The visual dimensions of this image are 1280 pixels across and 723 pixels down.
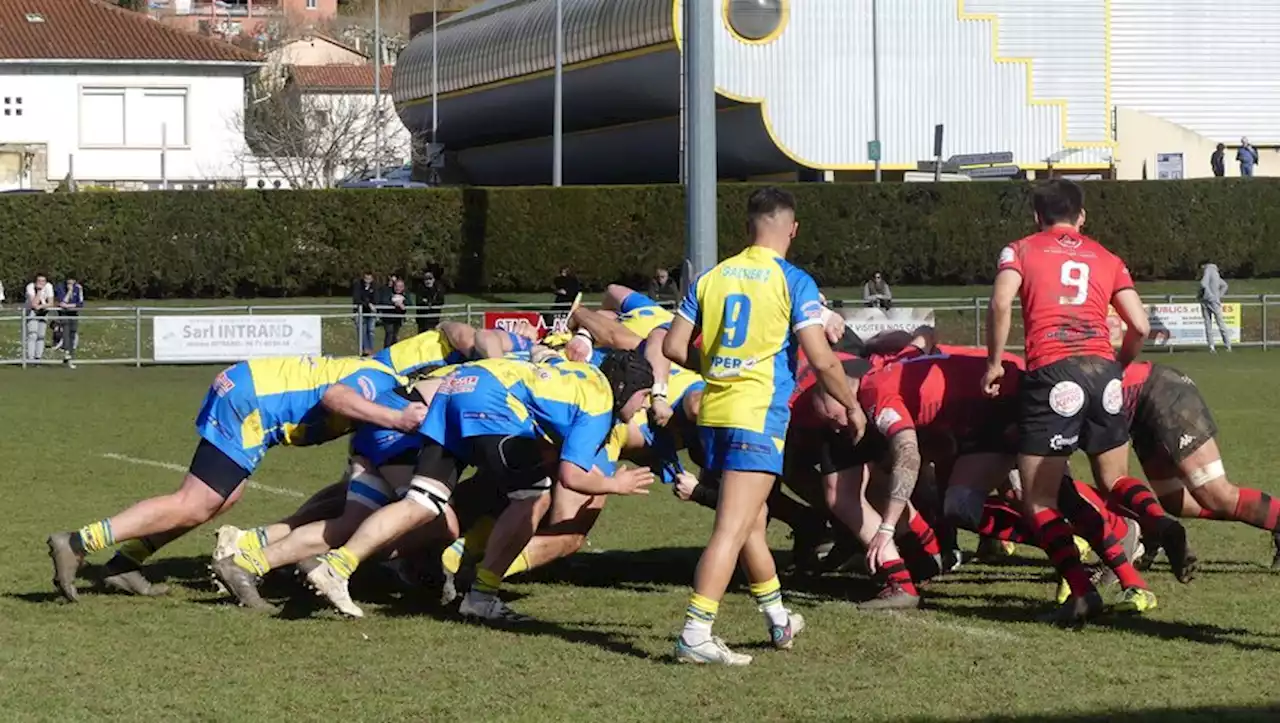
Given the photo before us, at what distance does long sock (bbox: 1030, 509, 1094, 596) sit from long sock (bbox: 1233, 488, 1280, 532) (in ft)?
3.39

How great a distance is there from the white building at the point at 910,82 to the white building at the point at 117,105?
11644 millimetres

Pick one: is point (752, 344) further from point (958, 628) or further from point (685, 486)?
point (958, 628)

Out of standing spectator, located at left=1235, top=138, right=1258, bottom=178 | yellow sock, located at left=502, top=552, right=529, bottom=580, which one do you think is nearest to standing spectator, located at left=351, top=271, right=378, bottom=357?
yellow sock, located at left=502, top=552, right=529, bottom=580

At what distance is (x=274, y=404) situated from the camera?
9.41 metres

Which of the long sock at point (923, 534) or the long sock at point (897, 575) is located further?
the long sock at point (923, 534)

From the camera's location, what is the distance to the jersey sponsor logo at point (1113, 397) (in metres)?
8.80

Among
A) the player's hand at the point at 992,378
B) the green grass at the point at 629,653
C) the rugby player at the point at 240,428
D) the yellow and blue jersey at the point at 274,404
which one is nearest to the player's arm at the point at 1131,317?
the player's hand at the point at 992,378

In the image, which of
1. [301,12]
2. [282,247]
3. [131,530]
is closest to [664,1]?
[282,247]

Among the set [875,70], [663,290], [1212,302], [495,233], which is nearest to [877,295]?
[663,290]

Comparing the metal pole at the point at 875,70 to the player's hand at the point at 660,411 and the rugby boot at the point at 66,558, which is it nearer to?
the player's hand at the point at 660,411

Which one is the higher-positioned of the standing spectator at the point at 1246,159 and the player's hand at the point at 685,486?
the standing spectator at the point at 1246,159

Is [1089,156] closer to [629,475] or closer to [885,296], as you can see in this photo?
[885,296]

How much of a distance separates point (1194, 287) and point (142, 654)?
37.9 m

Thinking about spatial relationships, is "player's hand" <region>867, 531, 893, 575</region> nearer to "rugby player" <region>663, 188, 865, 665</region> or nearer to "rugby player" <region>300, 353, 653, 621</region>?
"rugby player" <region>663, 188, 865, 665</region>
